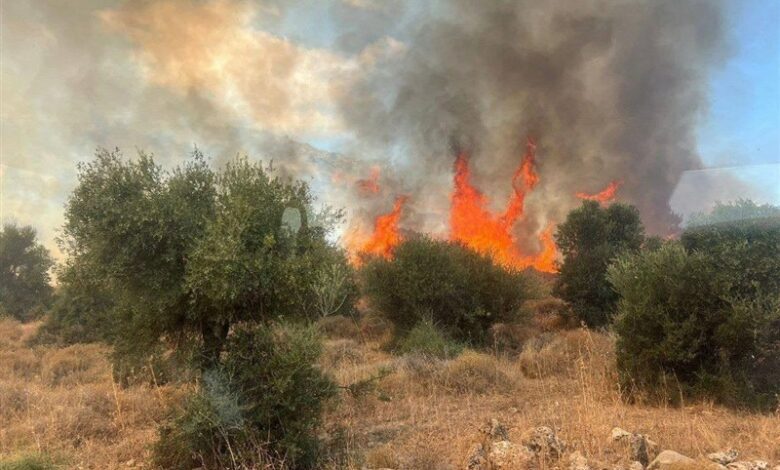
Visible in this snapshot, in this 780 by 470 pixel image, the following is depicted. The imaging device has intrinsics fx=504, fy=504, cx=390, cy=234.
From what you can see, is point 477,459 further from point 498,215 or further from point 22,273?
point 498,215

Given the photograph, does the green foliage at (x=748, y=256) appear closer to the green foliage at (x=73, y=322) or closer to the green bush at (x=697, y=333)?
the green bush at (x=697, y=333)

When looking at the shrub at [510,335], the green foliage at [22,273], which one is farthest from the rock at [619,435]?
the green foliage at [22,273]

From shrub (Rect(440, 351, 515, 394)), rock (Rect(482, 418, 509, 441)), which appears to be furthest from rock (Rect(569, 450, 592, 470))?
shrub (Rect(440, 351, 515, 394))

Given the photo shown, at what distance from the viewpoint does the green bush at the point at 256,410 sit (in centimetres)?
748

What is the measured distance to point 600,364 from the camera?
13773 millimetres

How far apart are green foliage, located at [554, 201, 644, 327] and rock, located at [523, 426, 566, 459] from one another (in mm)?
21009

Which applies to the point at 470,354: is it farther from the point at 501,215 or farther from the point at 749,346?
the point at 501,215

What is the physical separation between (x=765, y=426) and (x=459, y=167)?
43.4m

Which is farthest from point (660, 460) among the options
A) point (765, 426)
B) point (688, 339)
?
point (688, 339)

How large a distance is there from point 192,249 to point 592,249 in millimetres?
26603

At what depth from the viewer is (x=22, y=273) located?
3656 cm

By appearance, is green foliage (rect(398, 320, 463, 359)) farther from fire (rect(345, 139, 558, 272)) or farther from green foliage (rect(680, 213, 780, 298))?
fire (rect(345, 139, 558, 272))

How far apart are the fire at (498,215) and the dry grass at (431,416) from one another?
30.1 metres

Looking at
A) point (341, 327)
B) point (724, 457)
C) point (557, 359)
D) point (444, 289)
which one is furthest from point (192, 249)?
point (341, 327)
